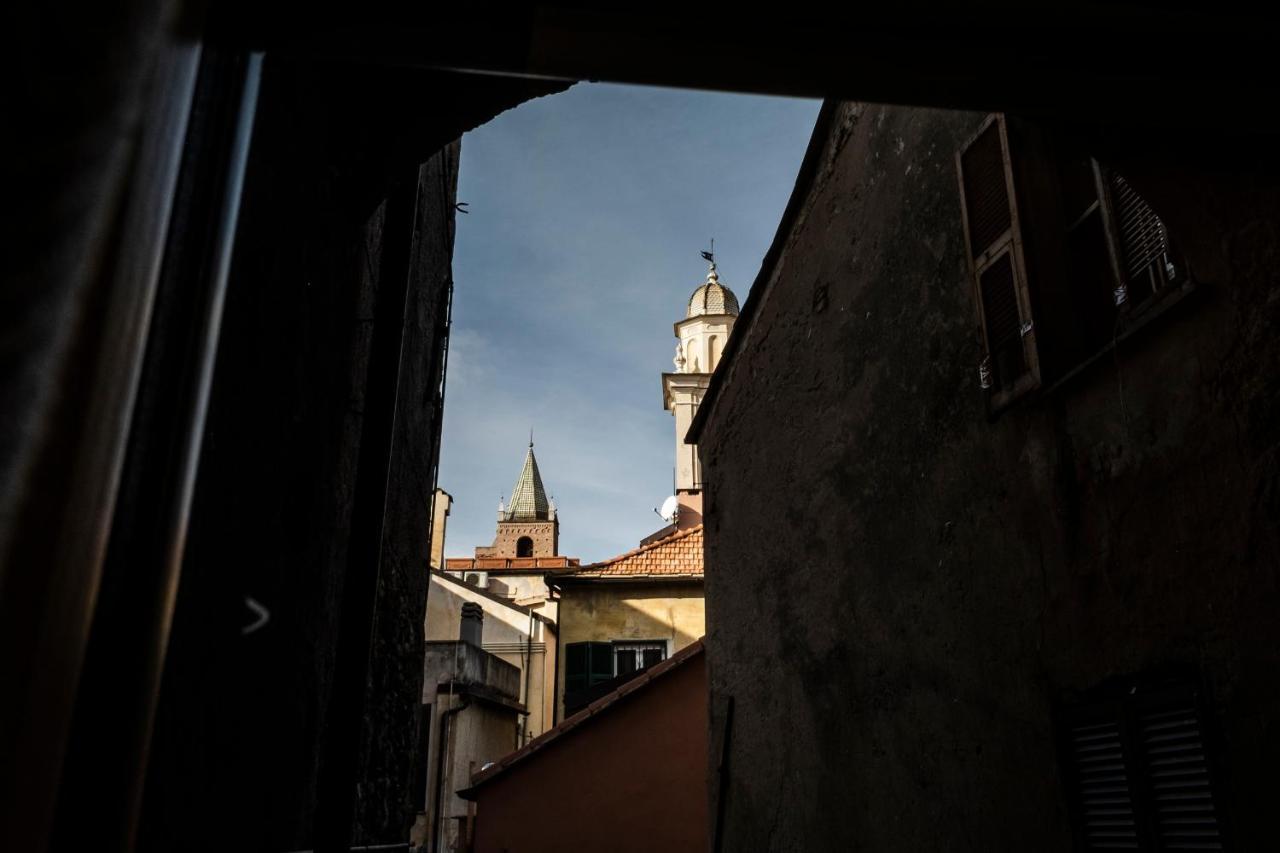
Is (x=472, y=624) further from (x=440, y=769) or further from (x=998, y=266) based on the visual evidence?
(x=998, y=266)

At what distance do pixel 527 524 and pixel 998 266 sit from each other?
A: 60493 millimetres

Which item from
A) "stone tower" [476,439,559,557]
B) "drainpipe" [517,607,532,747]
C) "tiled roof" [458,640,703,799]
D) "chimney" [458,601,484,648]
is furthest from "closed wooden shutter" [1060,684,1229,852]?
"stone tower" [476,439,559,557]

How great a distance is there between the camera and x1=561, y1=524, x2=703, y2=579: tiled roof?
19.9 meters

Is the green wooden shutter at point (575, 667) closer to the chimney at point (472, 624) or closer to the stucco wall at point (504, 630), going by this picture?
the stucco wall at point (504, 630)

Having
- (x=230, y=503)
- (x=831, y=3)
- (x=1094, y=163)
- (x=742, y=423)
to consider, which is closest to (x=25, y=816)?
(x=831, y=3)

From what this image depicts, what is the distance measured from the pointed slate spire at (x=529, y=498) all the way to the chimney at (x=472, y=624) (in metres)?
40.9

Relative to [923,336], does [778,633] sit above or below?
below

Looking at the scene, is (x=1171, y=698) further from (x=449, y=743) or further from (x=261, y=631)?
(x=449, y=743)

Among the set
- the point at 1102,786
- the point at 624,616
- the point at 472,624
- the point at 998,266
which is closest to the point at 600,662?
the point at 624,616

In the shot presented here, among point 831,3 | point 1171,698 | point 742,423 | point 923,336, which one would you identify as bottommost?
point 1171,698

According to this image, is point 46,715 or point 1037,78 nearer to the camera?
point 46,715

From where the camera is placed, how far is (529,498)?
67688mm

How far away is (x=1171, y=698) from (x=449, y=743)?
56.9 ft

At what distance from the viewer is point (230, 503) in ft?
8.41
